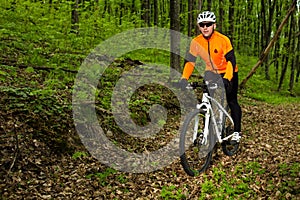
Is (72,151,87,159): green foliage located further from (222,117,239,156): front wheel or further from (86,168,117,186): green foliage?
(222,117,239,156): front wheel

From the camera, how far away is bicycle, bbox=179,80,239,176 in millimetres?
5510

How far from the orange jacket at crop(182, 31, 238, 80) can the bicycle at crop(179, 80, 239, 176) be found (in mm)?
338

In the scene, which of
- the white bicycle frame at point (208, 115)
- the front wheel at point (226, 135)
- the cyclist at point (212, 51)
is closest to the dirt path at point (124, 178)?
the front wheel at point (226, 135)

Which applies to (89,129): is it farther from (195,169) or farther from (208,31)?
(208,31)

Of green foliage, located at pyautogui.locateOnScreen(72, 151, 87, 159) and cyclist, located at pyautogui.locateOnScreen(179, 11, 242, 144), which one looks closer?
cyclist, located at pyautogui.locateOnScreen(179, 11, 242, 144)

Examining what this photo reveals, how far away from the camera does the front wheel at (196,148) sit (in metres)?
5.29

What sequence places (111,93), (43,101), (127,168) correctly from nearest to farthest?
(127,168), (43,101), (111,93)

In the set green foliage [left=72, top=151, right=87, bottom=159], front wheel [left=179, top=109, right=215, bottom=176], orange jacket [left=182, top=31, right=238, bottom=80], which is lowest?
green foliage [left=72, top=151, right=87, bottom=159]

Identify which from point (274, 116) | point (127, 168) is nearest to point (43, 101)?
point (127, 168)

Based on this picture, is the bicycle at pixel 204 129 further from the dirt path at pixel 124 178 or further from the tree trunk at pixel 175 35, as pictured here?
the tree trunk at pixel 175 35

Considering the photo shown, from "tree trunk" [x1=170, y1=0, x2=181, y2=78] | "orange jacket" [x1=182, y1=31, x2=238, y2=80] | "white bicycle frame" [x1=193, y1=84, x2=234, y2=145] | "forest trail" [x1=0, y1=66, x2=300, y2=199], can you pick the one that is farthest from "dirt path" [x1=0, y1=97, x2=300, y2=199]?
"tree trunk" [x1=170, y1=0, x2=181, y2=78]

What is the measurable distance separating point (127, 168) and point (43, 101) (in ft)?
8.25

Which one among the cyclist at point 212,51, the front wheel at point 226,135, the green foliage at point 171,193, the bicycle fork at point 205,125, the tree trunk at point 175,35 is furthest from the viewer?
the tree trunk at point 175,35

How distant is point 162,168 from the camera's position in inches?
276
